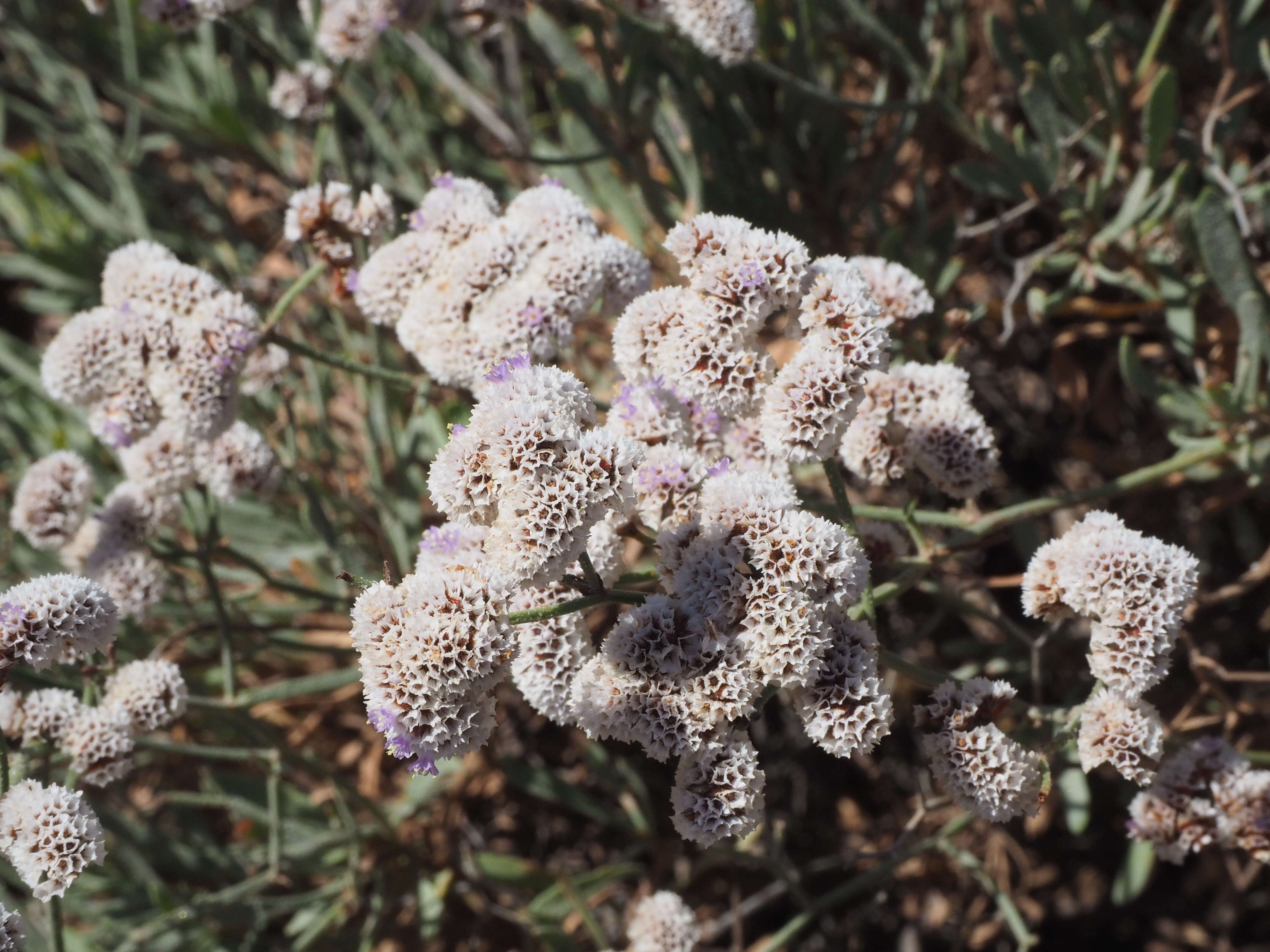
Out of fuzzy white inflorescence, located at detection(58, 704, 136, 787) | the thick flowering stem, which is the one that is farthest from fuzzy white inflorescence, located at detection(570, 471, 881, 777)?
fuzzy white inflorescence, located at detection(58, 704, 136, 787)

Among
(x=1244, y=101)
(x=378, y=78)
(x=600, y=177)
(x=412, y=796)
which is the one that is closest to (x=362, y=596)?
(x=412, y=796)

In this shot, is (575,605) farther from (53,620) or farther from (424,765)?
(53,620)

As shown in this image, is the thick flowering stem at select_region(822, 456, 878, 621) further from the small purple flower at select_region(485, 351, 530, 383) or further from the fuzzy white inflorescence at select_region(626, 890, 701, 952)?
the fuzzy white inflorescence at select_region(626, 890, 701, 952)

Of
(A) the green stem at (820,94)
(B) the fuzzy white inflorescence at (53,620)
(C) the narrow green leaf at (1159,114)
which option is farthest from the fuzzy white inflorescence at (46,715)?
(C) the narrow green leaf at (1159,114)

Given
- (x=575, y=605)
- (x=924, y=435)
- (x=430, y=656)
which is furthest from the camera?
(x=924, y=435)

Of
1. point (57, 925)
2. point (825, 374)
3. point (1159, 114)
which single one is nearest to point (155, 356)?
point (57, 925)

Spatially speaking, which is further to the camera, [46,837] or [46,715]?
[46,715]
